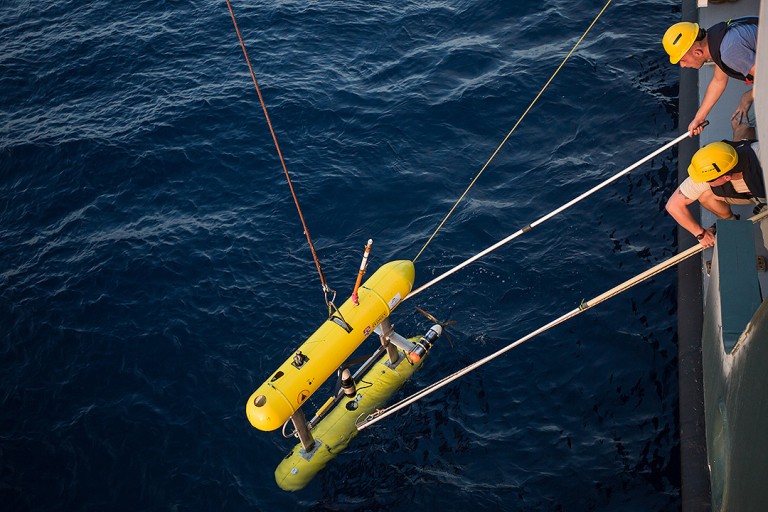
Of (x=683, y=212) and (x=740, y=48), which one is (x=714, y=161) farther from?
(x=740, y=48)

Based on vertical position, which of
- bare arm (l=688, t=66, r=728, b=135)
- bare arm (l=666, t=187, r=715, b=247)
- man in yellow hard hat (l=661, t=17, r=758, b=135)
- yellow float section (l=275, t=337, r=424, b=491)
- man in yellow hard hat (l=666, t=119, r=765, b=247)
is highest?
man in yellow hard hat (l=661, t=17, r=758, b=135)

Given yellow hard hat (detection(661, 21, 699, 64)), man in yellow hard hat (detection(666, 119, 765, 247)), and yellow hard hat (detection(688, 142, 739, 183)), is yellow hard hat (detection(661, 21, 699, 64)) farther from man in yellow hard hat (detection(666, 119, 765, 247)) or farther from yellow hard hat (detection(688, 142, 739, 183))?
yellow hard hat (detection(688, 142, 739, 183))

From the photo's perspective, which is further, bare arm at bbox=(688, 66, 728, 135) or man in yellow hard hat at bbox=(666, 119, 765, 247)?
bare arm at bbox=(688, 66, 728, 135)

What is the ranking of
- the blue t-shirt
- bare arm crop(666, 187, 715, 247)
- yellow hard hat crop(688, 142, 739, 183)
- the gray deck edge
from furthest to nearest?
the blue t-shirt < bare arm crop(666, 187, 715, 247) < the gray deck edge < yellow hard hat crop(688, 142, 739, 183)

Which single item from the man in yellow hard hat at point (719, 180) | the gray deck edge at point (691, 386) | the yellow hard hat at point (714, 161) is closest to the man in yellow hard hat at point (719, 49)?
the man in yellow hard hat at point (719, 180)

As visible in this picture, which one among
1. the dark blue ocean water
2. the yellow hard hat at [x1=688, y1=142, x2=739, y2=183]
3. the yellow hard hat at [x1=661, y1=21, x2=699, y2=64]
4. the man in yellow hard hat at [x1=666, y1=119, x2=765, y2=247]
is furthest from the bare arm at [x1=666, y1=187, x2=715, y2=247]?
the dark blue ocean water

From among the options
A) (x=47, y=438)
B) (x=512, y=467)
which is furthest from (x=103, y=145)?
(x=512, y=467)
